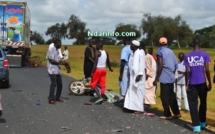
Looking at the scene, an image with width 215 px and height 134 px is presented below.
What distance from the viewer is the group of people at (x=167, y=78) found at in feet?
27.2

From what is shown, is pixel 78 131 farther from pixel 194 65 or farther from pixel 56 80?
pixel 56 80

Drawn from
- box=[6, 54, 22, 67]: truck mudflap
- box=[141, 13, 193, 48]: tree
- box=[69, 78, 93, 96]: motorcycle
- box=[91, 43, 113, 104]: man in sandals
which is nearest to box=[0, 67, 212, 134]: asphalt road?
box=[91, 43, 113, 104]: man in sandals

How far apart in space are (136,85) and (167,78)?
0.98 meters

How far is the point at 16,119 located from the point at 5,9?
18.0 metres

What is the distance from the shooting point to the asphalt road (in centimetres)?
845

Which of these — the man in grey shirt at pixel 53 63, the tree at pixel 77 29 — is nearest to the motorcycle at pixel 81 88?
the man in grey shirt at pixel 53 63

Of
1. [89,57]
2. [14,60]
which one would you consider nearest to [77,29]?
[14,60]

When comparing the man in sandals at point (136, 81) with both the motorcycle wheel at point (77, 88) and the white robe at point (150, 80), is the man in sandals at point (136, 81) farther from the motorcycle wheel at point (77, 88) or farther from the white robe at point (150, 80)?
the motorcycle wheel at point (77, 88)

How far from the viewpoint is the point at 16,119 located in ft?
31.0

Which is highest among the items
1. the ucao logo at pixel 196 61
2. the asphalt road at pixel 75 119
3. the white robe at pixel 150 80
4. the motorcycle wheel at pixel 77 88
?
the ucao logo at pixel 196 61

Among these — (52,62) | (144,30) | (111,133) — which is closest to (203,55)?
(111,133)

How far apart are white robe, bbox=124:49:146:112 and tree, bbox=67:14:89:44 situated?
97578mm

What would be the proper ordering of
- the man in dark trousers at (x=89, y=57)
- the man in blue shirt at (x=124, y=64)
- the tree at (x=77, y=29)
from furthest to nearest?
the tree at (x=77, y=29) → the man in dark trousers at (x=89, y=57) → the man in blue shirt at (x=124, y=64)

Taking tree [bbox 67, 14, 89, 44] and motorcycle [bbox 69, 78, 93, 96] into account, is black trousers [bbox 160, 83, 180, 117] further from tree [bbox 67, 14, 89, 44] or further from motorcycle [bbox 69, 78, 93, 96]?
tree [bbox 67, 14, 89, 44]
